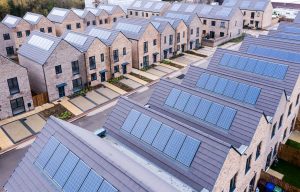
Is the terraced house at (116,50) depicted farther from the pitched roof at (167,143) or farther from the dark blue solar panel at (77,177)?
the dark blue solar panel at (77,177)

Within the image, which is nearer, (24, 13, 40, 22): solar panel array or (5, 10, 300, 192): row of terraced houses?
(5, 10, 300, 192): row of terraced houses

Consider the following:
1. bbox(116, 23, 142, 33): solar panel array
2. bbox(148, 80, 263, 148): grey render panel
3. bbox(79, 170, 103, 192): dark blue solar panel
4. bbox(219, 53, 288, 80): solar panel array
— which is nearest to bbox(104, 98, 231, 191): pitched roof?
bbox(148, 80, 263, 148): grey render panel

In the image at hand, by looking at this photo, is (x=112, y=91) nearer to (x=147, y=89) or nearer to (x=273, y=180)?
(x=147, y=89)

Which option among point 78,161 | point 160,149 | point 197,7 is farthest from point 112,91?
point 197,7

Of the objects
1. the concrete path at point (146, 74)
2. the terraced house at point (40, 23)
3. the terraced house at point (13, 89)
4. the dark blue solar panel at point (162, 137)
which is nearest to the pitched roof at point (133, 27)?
the concrete path at point (146, 74)

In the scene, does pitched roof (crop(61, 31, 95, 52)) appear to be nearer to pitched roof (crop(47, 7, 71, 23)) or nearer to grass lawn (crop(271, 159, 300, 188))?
pitched roof (crop(47, 7, 71, 23))

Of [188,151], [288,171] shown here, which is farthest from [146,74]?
[188,151]
